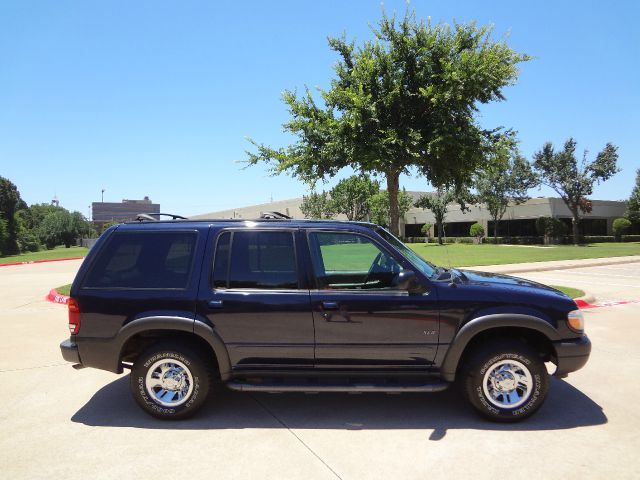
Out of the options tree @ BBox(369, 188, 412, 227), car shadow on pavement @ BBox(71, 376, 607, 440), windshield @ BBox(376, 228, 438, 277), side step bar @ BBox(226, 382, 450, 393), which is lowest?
car shadow on pavement @ BBox(71, 376, 607, 440)

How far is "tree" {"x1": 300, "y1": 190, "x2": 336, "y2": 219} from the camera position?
2640 inches

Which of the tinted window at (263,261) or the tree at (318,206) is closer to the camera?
the tinted window at (263,261)

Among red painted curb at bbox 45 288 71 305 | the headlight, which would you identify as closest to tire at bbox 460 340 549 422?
the headlight

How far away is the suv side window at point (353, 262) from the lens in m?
4.57

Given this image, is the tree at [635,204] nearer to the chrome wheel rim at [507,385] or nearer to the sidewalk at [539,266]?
the sidewalk at [539,266]

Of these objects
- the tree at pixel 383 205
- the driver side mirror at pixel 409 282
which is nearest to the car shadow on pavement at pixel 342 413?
the driver side mirror at pixel 409 282

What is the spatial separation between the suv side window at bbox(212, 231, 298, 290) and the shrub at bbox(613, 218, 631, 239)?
182 ft

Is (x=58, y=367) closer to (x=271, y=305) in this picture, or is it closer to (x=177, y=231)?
(x=177, y=231)

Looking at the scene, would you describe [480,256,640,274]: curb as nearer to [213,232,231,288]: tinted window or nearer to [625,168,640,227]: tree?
[213,232,231,288]: tinted window

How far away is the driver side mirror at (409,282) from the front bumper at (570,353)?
1362 millimetres

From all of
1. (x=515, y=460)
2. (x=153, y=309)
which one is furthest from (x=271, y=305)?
(x=515, y=460)

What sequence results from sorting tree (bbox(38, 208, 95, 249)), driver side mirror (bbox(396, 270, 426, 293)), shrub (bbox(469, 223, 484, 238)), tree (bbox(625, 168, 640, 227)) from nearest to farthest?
driver side mirror (bbox(396, 270, 426, 293)) → tree (bbox(625, 168, 640, 227)) → shrub (bbox(469, 223, 484, 238)) → tree (bbox(38, 208, 95, 249))

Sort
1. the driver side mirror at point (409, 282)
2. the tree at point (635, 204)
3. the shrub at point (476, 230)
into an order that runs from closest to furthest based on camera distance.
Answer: the driver side mirror at point (409, 282)
the tree at point (635, 204)
the shrub at point (476, 230)

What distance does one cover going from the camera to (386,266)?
15.5ft
